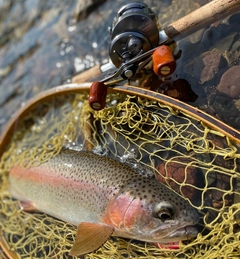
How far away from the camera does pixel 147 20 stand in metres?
2.74

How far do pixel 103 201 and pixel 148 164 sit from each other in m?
0.46

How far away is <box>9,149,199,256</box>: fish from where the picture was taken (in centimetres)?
241

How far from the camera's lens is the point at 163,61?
8.12 feet

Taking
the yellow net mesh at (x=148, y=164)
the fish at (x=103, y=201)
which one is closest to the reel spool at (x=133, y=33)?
the yellow net mesh at (x=148, y=164)

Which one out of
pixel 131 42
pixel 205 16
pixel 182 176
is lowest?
pixel 182 176

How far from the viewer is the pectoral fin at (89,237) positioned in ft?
8.00

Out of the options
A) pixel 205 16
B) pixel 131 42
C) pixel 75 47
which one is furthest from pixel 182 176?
pixel 75 47

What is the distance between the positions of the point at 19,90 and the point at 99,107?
8.91 feet

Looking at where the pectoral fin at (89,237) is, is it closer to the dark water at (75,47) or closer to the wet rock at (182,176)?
the wet rock at (182,176)

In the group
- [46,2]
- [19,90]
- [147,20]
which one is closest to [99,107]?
[147,20]

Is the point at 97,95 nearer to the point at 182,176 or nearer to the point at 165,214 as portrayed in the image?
the point at 182,176

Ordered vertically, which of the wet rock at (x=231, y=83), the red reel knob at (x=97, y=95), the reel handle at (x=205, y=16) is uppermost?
the red reel knob at (x=97, y=95)

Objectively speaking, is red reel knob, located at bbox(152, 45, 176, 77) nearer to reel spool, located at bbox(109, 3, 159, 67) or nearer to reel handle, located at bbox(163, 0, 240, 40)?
reel spool, located at bbox(109, 3, 159, 67)

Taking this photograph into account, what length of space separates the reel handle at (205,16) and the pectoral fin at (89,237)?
165 centimetres
